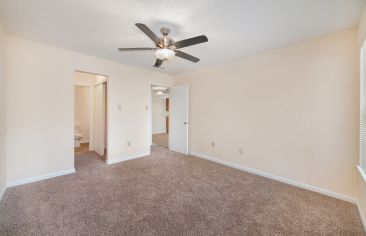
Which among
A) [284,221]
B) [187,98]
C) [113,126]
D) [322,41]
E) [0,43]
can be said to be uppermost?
[322,41]

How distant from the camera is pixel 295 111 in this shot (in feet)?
8.80

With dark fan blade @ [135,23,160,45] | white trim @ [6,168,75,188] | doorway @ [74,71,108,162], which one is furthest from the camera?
doorway @ [74,71,108,162]

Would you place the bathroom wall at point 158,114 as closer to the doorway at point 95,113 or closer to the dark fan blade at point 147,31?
the doorway at point 95,113

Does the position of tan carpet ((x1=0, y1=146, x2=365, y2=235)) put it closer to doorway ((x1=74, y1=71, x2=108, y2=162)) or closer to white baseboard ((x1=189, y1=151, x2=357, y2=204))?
white baseboard ((x1=189, y1=151, x2=357, y2=204))

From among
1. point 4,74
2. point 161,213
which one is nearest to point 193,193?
point 161,213

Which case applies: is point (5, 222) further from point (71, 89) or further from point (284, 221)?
point (284, 221)

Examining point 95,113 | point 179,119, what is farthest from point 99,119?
point 179,119

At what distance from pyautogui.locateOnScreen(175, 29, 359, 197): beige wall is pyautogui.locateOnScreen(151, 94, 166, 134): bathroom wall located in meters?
4.74

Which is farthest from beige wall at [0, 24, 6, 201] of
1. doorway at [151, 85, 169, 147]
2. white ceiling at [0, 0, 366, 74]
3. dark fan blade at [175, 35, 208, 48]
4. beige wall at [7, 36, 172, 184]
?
doorway at [151, 85, 169, 147]

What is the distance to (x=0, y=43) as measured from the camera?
Result: 2156 millimetres

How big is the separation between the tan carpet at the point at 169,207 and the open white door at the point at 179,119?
1.68 metres

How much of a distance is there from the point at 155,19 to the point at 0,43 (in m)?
2.20

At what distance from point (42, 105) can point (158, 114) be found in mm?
5720

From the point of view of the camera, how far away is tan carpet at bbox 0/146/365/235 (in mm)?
1703
